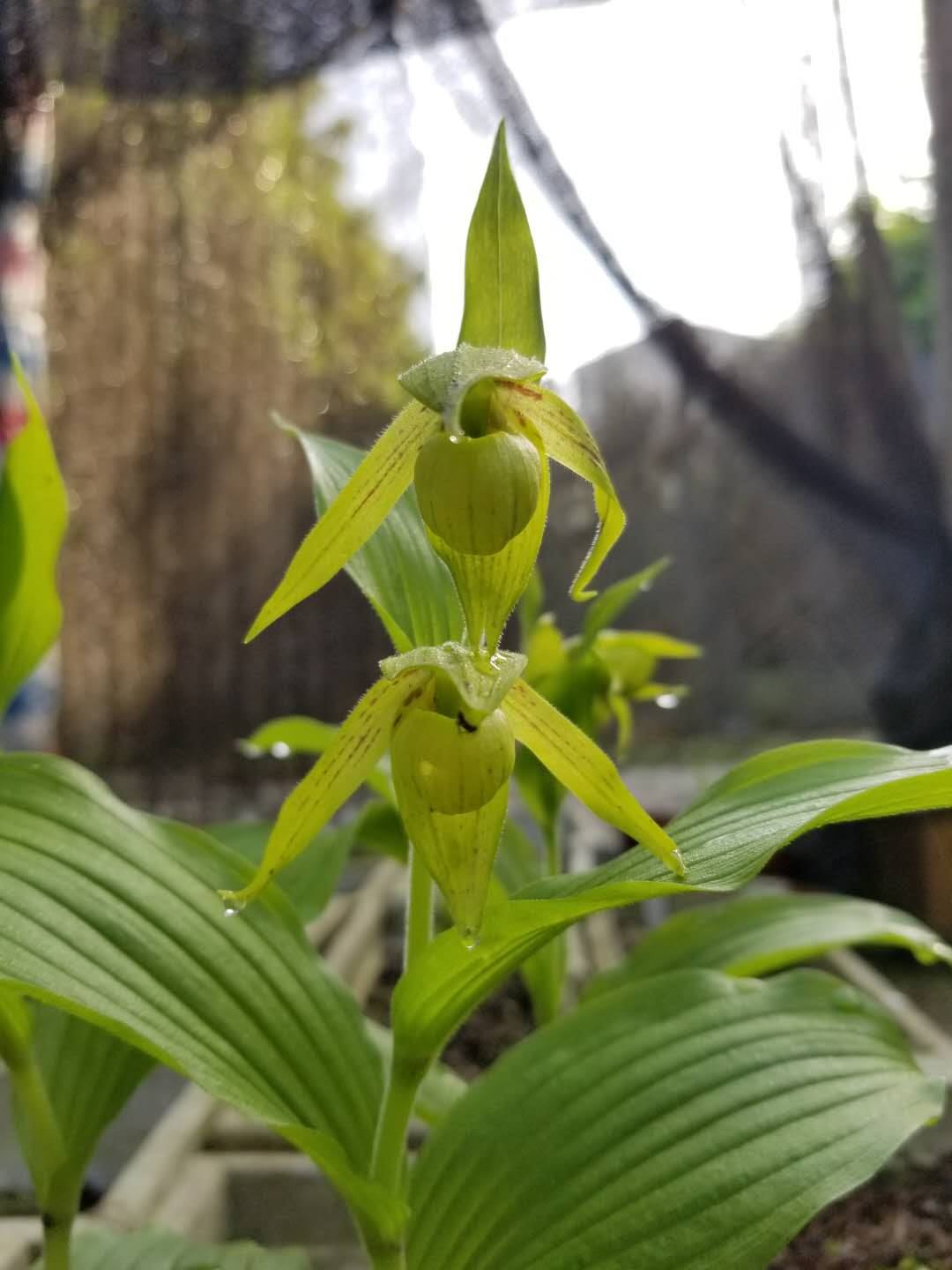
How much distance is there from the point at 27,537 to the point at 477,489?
41 centimetres

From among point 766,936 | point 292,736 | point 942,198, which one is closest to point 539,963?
point 766,936

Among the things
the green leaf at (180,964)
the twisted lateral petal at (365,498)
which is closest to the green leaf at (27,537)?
the green leaf at (180,964)

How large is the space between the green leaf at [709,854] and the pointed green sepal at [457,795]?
2 centimetres

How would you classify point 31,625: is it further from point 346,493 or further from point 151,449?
point 151,449

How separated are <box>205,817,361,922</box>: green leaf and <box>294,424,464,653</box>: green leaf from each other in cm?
25

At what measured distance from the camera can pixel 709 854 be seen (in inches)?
15.6

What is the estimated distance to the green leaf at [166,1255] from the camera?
551 millimetres

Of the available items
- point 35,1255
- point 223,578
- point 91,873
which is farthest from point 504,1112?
point 223,578

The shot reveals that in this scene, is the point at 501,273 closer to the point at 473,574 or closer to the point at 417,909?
the point at 473,574

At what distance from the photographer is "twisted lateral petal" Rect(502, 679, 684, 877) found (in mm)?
411

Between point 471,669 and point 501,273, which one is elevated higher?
point 501,273

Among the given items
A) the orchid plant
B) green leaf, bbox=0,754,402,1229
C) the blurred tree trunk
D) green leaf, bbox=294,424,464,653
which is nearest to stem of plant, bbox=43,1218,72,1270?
the orchid plant

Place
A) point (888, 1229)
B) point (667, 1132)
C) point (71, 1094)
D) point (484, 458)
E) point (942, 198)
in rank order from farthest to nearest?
point (942, 198) < point (888, 1229) < point (71, 1094) < point (667, 1132) < point (484, 458)

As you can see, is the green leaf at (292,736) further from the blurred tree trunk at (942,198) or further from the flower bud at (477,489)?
the blurred tree trunk at (942,198)
